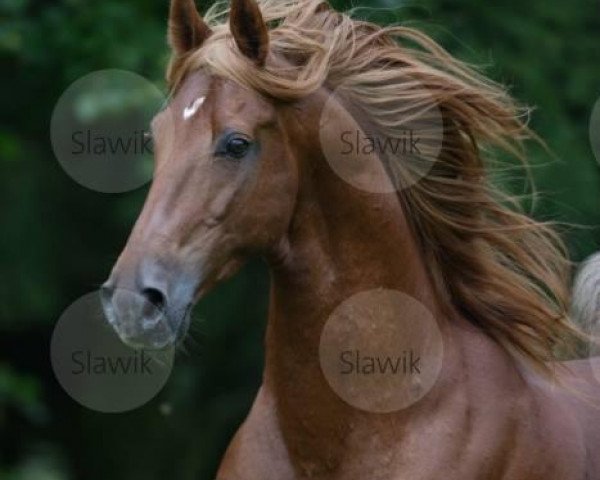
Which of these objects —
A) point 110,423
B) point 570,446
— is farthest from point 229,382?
point 570,446

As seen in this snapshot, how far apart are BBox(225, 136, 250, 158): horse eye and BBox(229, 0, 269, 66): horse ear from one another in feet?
0.73

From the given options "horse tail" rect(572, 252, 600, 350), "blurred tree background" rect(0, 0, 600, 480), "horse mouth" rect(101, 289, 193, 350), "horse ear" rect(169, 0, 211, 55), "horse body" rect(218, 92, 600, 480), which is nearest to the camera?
"horse mouth" rect(101, 289, 193, 350)

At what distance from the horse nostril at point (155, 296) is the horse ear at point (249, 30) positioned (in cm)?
61

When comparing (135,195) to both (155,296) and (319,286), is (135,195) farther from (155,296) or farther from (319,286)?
(155,296)

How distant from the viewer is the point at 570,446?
3904mm

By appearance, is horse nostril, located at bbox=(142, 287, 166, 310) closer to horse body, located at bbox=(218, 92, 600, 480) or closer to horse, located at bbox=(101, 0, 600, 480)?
horse, located at bbox=(101, 0, 600, 480)

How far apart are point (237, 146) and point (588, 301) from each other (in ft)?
4.29

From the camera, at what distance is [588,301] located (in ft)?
14.5

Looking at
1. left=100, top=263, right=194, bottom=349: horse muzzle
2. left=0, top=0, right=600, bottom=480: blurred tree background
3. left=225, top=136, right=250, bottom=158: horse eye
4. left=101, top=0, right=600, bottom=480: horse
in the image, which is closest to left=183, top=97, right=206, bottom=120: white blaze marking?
left=101, top=0, right=600, bottom=480: horse

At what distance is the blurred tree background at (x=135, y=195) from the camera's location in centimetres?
678

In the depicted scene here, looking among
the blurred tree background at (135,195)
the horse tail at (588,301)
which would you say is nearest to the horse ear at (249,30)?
the horse tail at (588,301)

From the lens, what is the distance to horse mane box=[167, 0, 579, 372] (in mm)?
3885

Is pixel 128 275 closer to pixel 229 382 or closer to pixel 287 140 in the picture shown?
pixel 287 140

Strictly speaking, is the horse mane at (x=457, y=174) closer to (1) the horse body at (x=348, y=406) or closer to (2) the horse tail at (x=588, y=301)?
(1) the horse body at (x=348, y=406)
